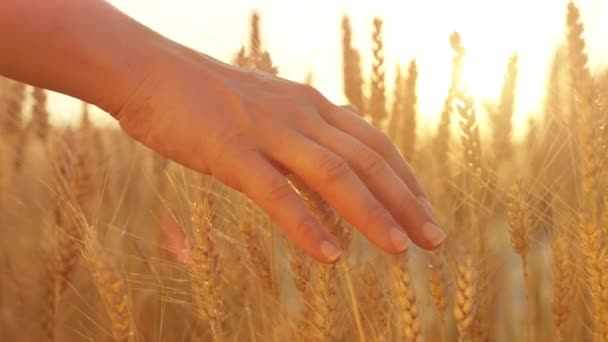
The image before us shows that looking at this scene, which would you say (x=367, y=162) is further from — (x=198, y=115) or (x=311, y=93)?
(x=198, y=115)

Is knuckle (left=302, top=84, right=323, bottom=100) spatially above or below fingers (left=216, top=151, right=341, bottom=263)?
above

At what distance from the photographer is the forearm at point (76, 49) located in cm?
95

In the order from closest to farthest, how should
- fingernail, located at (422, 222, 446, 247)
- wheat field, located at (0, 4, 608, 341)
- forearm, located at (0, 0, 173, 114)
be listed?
forearm, located at (0, 0, 173, 114) < fingernail, located at (422, 222, 446, 247) < wheat field, located at (0, 4, 608, 341)

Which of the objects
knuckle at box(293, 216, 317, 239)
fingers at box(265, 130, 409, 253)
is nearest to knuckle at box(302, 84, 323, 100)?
fingers at box(265, 130, 409, 253)

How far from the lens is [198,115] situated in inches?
39.5

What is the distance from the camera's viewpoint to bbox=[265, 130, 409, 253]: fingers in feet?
3.35

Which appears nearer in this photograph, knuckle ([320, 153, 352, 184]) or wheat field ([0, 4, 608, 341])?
knuckle ([320, 153, 352, 184])

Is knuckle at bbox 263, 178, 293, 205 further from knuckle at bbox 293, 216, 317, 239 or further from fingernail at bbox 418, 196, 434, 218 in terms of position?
fingernail at bbox 418, 196, 434, 218

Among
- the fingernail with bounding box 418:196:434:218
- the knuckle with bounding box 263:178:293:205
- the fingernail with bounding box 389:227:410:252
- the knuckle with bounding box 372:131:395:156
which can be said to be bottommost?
the fingernail with bounding box 389:227:410:252

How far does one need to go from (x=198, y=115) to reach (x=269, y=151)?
0.37 feet

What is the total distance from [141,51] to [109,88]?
59mm

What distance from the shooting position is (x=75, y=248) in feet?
4.64

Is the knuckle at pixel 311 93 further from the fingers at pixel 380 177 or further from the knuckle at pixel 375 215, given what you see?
the knuckle at pixel 375 215

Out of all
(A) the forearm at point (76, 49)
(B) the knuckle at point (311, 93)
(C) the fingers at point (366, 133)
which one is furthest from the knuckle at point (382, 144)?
(A) the forearm at point (76, 49)
